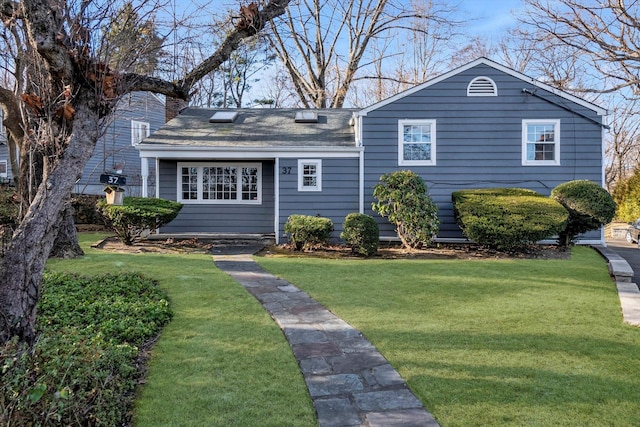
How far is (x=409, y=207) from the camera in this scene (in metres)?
10.6

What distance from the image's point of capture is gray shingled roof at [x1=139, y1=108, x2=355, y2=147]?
12367 millimetres

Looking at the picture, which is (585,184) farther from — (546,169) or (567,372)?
(567,372)

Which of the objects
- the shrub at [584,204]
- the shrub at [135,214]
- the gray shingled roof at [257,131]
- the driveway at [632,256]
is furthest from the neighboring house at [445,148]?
the shrub at [135,214]

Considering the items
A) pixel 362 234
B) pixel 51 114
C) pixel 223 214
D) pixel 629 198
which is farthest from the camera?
pixel 629 198

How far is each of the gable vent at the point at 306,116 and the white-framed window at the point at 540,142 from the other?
6.20 meters

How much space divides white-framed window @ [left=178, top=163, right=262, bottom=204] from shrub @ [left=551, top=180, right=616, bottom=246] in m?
8.23

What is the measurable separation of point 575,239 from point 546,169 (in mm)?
1989

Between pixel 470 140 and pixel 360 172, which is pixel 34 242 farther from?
pixel 470 140

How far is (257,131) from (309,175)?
2457 millimetres

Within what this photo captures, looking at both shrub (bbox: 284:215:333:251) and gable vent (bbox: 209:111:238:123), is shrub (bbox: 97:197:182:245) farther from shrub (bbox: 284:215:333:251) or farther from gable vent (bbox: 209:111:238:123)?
gable vent (bbox: 209:111:238:123)

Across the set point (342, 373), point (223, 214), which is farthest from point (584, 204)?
point (223, 214)

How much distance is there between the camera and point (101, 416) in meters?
2.70

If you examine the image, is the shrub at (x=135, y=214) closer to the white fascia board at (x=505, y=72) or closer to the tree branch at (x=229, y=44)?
the white fascia board at (x=505, y=72)

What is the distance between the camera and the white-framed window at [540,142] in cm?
1184
